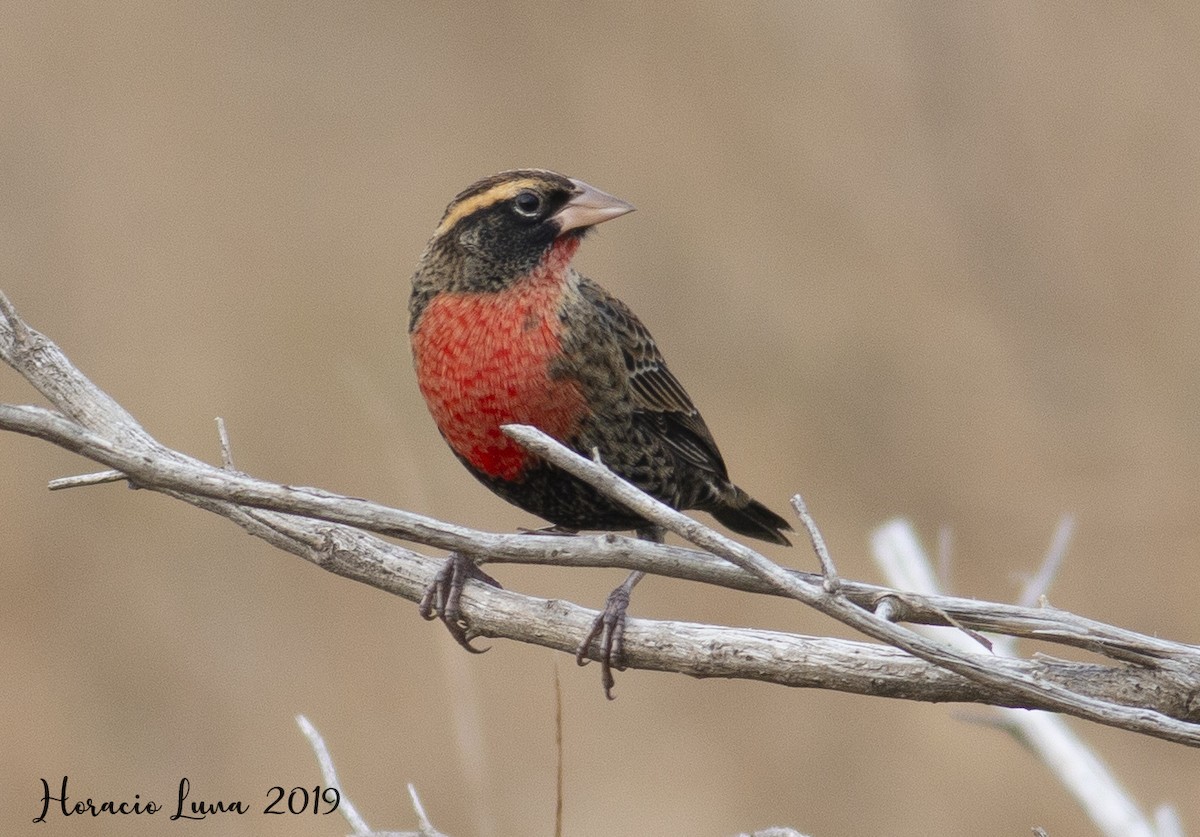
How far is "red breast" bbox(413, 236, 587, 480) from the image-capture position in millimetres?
3297

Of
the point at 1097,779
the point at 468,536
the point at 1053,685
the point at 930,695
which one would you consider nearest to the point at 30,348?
the point at 468,536

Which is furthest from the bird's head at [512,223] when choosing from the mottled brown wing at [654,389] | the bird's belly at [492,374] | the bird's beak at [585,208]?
the mottled brown wing at [654,389]

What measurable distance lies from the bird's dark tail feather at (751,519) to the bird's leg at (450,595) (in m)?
1.22

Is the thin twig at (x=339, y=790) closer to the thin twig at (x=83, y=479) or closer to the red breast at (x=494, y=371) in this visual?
the thin twig at (x=83, y=479)

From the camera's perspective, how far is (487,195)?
3678 mm

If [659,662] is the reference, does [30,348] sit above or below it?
above

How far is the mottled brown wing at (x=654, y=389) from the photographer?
3.80m

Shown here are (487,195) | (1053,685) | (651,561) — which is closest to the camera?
(1053,685)

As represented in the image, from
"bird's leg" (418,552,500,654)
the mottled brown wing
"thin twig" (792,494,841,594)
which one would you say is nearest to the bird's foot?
"bird's leg" (418,552,500,654)

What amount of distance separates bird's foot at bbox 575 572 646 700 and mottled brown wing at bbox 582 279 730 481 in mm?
507

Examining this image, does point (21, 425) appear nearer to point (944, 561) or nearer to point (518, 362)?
point (518, 362)

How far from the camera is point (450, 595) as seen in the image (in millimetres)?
2896

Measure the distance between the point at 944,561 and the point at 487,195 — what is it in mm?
1482

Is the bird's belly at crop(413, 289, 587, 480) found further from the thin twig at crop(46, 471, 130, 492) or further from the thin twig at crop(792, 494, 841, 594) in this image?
the thin twig at crop(792, 494, 841, 594)
